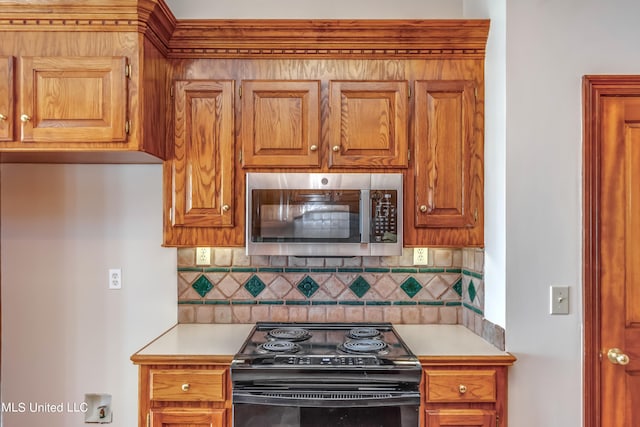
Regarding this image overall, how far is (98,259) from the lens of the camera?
2240mm

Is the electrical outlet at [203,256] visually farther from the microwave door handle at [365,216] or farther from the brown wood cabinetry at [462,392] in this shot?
the brown wood cabinetry at [462,392]

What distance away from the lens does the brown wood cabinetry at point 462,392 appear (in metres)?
1.66

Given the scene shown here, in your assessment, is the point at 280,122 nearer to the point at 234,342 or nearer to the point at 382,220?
the point at 382,220

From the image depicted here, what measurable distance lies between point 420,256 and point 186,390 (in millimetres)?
1353

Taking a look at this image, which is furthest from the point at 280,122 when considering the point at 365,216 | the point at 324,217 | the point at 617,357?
the point at 617,357

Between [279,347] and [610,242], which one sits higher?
[610,242]

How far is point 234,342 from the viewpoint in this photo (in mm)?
1879

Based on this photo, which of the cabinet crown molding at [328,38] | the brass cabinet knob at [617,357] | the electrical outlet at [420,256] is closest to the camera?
the brass cabinet knob at [617,357]

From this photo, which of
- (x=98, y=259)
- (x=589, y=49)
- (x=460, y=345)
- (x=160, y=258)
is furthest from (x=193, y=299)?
(x=589, y=49)

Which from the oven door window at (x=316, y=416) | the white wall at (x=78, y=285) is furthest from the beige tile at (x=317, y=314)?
the white wall at (x=78, y=285)

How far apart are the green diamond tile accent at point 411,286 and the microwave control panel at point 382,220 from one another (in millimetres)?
431

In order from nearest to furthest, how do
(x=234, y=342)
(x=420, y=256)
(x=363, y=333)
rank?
1. (x=234, y=342)
2. (x=363, y=333)
3. (x=420, y=256)

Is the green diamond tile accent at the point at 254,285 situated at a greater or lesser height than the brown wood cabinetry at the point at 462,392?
greater

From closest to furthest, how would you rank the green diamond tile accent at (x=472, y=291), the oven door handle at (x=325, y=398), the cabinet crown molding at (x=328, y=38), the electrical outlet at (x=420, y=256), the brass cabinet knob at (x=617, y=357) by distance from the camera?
the oven door handle at (x=325, y=398), the brass cabinet knob at (x=617, y=357), the cabinet crown molding at (x=328, y=38), the green diamond tile accent at (x=472, y=291), the electrical outlet at (x=420, y=256)
